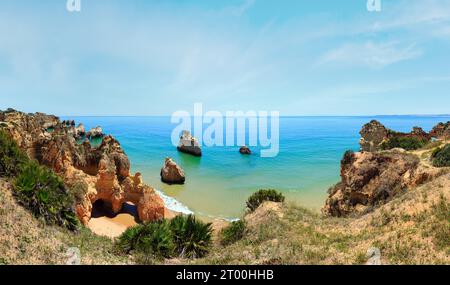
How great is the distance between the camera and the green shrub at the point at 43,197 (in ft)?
43.1

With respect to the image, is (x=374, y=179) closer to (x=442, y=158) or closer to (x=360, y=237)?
(x=442, y=158)

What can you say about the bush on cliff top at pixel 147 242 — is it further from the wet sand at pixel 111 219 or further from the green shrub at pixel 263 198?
the green shrub at pixel 263 198

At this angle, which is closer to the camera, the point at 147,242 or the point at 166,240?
the point at 147,242

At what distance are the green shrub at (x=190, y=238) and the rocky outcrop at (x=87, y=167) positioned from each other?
10.2 meters

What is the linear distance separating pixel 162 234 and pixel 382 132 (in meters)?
41.6

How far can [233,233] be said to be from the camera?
17.0m

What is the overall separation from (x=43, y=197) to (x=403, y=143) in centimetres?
3969

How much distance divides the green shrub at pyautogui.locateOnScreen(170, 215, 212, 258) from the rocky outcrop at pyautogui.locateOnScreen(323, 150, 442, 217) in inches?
435

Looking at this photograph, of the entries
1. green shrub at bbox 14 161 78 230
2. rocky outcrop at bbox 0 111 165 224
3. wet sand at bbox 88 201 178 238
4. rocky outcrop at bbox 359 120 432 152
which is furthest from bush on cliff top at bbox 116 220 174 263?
rocky outcrop at bbox 359 120 432 152

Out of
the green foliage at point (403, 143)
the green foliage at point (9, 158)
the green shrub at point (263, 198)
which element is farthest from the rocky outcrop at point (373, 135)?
the green foliage at point (9, 158)

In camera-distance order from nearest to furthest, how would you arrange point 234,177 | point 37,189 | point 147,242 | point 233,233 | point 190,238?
point 147,242, point 37,189, point 190,238, point 233,233, point 234,177

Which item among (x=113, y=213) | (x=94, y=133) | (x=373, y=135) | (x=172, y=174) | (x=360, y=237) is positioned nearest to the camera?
(x=360, y=237)

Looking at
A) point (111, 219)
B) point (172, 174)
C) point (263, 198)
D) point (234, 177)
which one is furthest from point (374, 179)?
point (234, 177)
